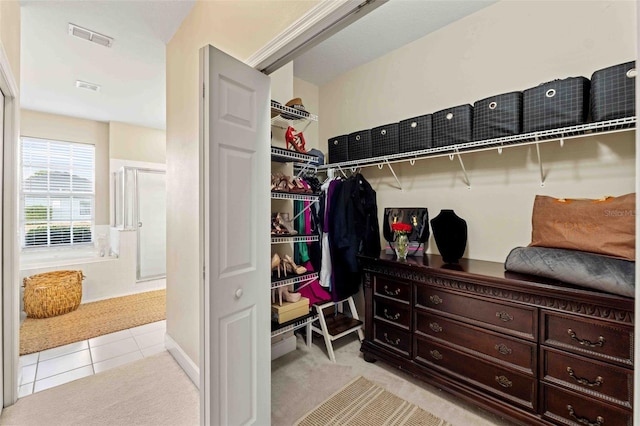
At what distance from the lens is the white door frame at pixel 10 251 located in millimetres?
1803

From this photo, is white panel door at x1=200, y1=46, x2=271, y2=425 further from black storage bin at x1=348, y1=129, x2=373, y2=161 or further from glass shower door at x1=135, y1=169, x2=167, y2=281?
glass shower door at x1=135, y1=169, x2=167, y2=281

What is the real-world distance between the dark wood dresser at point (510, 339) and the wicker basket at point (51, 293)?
371cm

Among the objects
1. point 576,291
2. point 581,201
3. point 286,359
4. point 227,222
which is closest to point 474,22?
point 581,201

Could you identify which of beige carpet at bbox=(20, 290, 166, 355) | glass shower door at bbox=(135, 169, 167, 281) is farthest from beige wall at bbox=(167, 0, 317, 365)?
glass shower door at bbox=(135, 169, 167, 281)

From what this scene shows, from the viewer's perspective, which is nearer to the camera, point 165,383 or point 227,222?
point 227,222

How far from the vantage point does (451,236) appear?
2.14 m

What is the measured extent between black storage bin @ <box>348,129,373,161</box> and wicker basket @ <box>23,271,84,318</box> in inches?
147

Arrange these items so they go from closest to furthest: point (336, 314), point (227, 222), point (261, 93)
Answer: point (227, 222), point (261, 93), point (336, 314)

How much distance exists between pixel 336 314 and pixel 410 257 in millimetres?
1004

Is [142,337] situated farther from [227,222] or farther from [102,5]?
[102,5]

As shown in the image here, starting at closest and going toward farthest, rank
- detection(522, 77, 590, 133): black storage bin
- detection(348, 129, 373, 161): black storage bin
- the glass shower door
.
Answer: detection(522, 77, 590, 133): black storage bin < detection(348, 129, 373, 161): black storage bin < the glass shower door

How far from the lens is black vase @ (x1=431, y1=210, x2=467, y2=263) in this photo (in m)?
2.13

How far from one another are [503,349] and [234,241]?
166cm

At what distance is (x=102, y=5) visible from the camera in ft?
6.86
